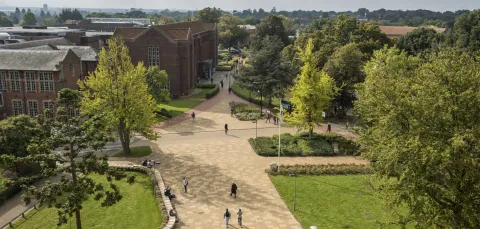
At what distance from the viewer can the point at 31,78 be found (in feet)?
163

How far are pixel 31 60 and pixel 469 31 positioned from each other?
7554cm

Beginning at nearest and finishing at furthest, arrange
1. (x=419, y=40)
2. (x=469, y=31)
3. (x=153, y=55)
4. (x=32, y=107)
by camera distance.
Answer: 1. (x=32, y=107)
2. (x=153, y=55)
3. (x=469, y=31)
4. (x=419, y=40)

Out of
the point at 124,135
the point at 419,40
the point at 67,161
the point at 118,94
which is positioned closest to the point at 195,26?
the point at 419,40

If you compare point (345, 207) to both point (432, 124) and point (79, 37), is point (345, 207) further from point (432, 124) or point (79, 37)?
point (79, 37)

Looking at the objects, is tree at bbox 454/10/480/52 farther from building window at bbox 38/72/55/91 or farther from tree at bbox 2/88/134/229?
tree at bbox 2/88/134/229

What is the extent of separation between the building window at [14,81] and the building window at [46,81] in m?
3.02

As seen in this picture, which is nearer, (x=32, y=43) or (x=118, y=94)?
(x=118, y=94)

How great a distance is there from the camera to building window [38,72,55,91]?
161 feet

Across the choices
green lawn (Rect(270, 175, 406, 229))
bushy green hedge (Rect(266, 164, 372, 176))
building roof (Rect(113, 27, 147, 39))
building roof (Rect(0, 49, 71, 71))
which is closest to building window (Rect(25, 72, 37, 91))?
building roof (Rect(0, 49, 71, 71))

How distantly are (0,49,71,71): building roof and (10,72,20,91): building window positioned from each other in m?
0.99

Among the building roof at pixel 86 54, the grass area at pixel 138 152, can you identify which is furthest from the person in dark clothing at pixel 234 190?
the building roof at pixel 86 54

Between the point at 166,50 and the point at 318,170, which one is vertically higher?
the point at 166,50

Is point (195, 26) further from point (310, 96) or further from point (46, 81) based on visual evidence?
point (310, 96)

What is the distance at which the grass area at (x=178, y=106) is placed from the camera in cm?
5786
